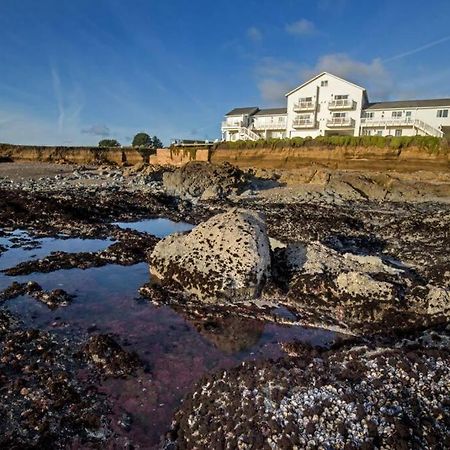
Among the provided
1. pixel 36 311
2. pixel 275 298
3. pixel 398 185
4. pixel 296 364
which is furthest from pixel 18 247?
pixel 398 185

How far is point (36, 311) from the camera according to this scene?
6879 mm

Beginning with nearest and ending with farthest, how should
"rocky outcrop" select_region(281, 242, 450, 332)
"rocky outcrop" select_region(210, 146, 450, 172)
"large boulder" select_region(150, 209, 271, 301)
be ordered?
"rocky outcrop" select_region(281, 242, 450, 332) < "large boulder" select_region(150, 209, 271, 301) < "rocky outcrop" select_region(210, 146, 450, 172)

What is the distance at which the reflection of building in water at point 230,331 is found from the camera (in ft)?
19.8

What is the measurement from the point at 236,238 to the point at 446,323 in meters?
4.31

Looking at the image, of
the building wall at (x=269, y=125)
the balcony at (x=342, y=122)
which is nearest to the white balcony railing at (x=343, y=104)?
the balcony at (x=342, y=122)

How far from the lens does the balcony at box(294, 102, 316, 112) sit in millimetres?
50478

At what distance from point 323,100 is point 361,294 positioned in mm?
47483

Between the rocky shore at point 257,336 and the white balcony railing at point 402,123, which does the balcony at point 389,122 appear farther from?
the rocky shore at point 257,336

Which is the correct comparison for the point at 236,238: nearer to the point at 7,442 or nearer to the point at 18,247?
the point at 7,442

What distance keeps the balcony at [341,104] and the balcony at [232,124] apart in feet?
42.9

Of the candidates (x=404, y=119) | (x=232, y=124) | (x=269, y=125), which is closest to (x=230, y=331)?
(x=404, y=119)

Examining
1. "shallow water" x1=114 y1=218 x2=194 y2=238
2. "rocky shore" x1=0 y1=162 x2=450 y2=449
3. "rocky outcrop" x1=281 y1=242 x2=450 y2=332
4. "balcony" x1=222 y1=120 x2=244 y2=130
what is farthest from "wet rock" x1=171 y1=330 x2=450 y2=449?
"balcony" x1=222 y1=120 x2=244 y2=130

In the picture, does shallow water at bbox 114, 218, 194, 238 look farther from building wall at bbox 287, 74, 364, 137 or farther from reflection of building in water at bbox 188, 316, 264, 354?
building wall at bbox 287, 74, 364, 137

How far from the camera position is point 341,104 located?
159 ft
